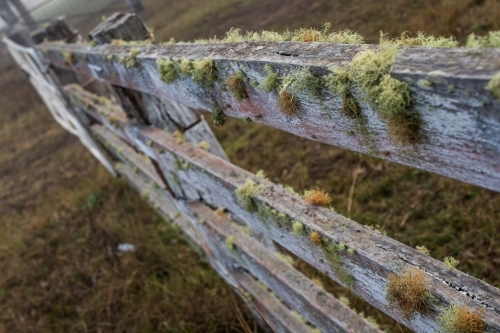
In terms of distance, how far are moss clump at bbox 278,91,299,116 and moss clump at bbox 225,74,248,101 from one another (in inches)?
7.7

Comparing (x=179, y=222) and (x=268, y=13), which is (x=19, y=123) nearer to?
(x=268, y=13)

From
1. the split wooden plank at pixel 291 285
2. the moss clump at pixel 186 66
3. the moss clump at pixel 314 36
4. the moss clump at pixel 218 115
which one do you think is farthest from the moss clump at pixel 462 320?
the moss clump at pixel 186 66

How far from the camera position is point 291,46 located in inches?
44.1

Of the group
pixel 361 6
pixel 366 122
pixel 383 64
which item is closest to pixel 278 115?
pixel 366 122

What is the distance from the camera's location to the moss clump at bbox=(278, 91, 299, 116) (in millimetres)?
1107

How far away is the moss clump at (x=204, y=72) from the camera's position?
1.41 metres

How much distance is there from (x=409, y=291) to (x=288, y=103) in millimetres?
604

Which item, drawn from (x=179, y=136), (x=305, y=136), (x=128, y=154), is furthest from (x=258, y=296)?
(x=128, y=154)

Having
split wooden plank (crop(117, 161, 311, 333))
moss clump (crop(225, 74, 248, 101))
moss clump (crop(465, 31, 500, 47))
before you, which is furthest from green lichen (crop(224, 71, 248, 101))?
split wooden plank (crop(117, 161, 311, 333))

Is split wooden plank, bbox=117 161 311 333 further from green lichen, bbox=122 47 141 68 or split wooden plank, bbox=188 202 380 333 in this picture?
green lichen, bbox=122 47 141 68

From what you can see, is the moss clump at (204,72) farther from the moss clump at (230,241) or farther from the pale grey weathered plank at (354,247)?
the moss clump at (230,241)

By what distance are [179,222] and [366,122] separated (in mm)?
3308

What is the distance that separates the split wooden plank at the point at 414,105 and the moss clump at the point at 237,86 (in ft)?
0.05

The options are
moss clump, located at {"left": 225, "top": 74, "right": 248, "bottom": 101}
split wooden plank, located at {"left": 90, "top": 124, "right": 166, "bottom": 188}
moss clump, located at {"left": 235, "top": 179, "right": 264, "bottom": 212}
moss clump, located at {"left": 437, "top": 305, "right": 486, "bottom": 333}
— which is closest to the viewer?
moss clump, located at {"left": 437, "top": 305, "right": 486, "bottom": 333}
